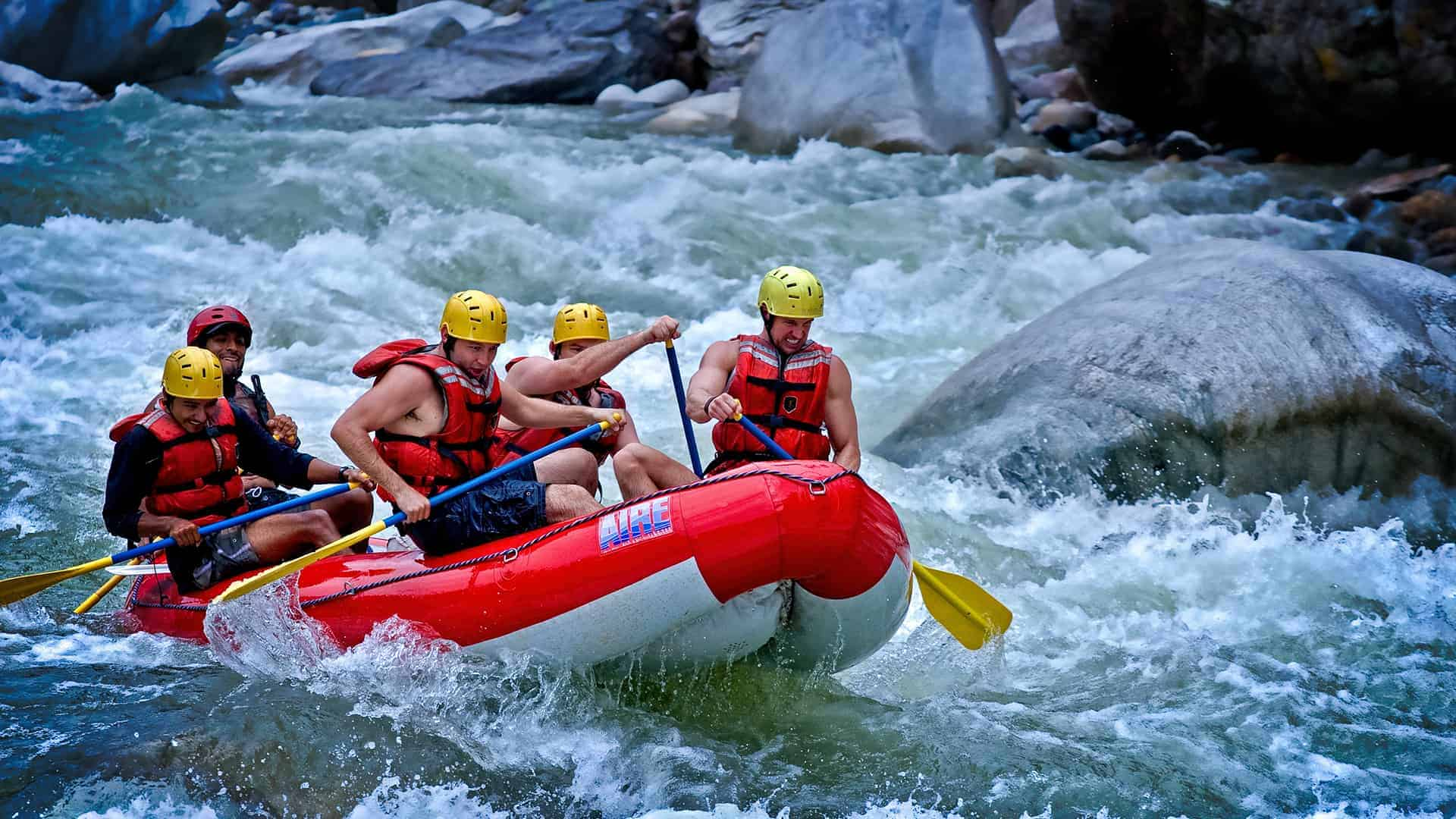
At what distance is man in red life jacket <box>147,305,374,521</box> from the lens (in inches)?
194

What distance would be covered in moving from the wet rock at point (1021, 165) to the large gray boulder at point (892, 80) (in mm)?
399

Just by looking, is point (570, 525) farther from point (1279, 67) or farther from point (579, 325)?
point (1279, 67)

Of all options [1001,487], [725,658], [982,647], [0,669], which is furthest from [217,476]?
[1001,487]

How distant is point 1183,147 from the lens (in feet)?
44.6

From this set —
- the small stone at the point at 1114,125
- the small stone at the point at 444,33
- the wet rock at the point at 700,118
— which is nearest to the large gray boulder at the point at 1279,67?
the small stone at the point at 1114,125

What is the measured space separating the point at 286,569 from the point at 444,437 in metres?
0.63

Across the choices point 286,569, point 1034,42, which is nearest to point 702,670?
point 286,569

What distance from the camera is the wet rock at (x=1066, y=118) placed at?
1434 cm

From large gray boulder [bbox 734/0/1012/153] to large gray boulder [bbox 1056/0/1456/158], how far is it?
1860 mm

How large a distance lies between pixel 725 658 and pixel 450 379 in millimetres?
1236

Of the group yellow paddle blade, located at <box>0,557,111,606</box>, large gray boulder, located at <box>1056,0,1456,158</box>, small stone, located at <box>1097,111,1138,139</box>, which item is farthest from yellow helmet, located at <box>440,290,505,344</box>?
small stone, located at <box>1097,111,1138,139</box>

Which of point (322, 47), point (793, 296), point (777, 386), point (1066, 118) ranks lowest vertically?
point (1066, 118)

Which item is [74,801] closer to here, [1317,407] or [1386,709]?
[1386,709]

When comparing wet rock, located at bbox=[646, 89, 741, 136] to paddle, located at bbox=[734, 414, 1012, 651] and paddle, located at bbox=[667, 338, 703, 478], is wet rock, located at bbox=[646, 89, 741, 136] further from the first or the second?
paddle, located at bbox=[734, 414, 1012, 651]
